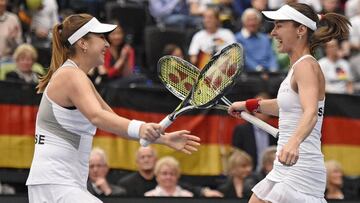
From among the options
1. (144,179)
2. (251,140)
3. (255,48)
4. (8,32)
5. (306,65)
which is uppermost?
(306,65)

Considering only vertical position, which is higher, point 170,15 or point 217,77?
point 217,77

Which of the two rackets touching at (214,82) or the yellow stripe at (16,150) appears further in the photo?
the yellow stripe at (16,150)

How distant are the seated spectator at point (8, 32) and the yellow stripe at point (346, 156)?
12.1ft

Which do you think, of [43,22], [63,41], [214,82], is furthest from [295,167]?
[43,22]

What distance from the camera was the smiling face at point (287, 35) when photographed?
6871 millimetres

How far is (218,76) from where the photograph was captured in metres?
6.65

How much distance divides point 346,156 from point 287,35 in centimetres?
488

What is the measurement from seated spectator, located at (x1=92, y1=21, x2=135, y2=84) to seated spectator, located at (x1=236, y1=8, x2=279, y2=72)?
1.41 metres

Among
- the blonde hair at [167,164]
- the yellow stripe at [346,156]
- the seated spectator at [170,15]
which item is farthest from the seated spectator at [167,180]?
the seated spectator at [170,15]

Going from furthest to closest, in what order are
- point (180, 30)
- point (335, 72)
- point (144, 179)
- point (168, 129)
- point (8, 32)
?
point (180, 30), point (335, 72), point (8, 32), point (168, 129), point (144, 179)

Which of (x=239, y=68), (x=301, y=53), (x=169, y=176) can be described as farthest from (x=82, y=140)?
(x=169, y=176)

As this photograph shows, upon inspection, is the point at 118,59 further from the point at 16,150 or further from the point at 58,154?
the point at 58,154

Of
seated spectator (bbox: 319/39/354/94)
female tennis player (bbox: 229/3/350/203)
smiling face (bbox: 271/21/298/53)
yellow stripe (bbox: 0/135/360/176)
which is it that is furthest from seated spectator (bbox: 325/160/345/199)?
smiling face (bbox: 271/21/298/53)

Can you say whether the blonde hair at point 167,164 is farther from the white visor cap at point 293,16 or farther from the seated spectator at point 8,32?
the white visor cap at point 293,16
